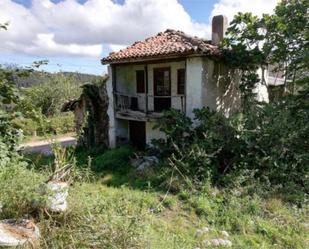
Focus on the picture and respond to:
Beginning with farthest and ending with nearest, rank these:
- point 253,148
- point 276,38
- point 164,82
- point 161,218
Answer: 1. point 164,82
2. point 276,38
3. point 253,148
4. point 161,218

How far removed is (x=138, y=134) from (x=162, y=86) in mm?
2750

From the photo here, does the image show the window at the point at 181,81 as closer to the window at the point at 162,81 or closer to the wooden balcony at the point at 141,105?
the wooden balcony at the point at 141,105

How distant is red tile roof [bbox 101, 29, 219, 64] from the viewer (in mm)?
12289

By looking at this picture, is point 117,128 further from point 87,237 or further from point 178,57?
point 87,237

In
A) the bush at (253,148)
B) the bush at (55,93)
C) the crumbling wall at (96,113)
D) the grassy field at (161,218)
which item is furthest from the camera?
the bush at (55,93)

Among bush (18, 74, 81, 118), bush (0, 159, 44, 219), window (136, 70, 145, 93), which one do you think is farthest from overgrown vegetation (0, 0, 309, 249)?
bush (18, 74, 81, 118)

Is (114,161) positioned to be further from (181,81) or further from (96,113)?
A: (181,81)

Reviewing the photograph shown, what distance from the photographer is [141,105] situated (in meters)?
16.1

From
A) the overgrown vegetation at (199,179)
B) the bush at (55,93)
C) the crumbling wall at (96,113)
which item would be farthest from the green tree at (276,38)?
the bush at (55,93)

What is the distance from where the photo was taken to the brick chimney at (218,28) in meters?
14.1

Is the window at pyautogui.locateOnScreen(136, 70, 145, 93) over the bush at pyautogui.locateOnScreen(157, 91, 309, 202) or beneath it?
over

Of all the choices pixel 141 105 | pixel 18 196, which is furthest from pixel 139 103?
pixel 18 196

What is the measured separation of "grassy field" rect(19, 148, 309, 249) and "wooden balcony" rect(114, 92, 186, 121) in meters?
2.94

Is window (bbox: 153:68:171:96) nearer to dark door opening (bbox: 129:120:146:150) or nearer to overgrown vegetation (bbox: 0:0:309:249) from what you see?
dark door opening (bbox: 129:120:146:150)
